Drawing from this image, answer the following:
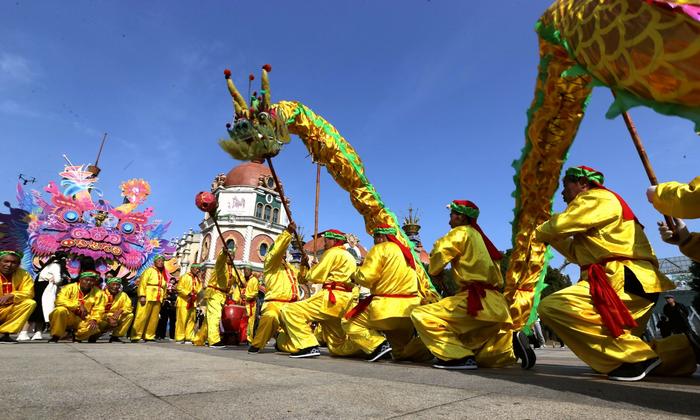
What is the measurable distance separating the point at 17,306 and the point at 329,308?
492 centimetres

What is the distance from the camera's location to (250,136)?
570 centimetres

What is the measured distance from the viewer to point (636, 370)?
9.00 ft

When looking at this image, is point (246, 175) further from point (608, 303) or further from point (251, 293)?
point (608, 303)

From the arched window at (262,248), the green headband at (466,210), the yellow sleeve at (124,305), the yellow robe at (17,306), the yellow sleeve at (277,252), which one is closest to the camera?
the green headband at (466,210)

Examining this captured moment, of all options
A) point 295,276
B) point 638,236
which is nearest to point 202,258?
point 295,276

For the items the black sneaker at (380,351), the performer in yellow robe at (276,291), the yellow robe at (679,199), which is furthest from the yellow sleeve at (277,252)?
the yellow robe at (679,199)

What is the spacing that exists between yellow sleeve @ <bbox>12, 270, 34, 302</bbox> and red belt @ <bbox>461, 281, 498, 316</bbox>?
21.6 ft

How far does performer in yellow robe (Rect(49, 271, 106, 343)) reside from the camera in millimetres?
6922

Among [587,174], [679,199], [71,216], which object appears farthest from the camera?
[71,216]

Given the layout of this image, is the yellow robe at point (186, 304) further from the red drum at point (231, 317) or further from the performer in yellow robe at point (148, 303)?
the red drum at point (231, 317)

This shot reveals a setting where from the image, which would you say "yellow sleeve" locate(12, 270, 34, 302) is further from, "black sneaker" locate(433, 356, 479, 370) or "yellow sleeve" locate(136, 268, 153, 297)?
"black sneaker" locate(433, 356, 479, 370)

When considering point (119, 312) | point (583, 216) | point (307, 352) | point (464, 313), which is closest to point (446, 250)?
point (464, 313)

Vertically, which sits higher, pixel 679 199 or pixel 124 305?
pixel 679 199

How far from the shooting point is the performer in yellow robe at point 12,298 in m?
6.03
